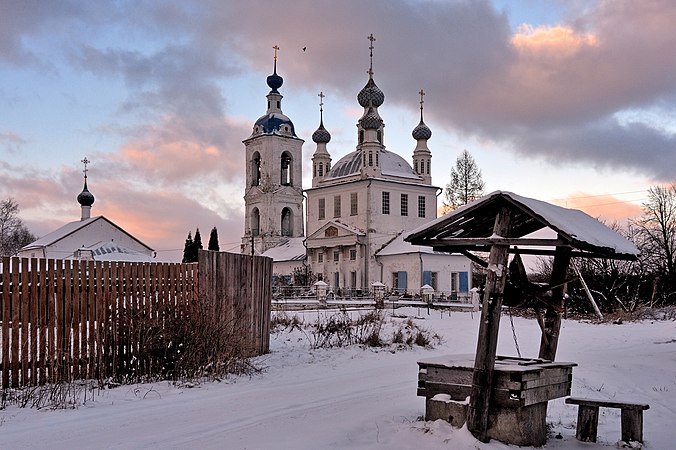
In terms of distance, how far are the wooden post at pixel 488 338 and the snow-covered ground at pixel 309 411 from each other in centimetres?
25

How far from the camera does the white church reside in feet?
169

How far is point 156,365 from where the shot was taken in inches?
488

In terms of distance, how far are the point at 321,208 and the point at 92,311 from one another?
4599 cm

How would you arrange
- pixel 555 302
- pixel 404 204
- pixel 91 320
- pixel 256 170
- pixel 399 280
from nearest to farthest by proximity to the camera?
pixel 555 302
pixel 91 320
pixel 399 280
pixel 404 204
pixel 256 170

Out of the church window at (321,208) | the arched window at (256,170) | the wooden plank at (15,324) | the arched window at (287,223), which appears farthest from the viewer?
the arched window at (287,223)

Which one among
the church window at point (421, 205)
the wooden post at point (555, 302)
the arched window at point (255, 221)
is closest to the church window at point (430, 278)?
the church window at point (421, 205)

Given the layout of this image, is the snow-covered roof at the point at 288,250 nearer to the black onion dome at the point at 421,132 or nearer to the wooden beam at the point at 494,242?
the black onion dome at the point at 421,132

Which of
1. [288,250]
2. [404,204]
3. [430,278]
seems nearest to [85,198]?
[288,250]

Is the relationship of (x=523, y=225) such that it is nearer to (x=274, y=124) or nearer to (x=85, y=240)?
(x=85, y=240)

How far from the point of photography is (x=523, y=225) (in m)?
11.1

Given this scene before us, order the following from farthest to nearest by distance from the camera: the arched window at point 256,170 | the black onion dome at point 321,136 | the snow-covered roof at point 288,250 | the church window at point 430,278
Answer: the arched window at point 256,170
the black onion dome at point 321,136
the snow-covered roof at point 288,250
the church window at point 430,278

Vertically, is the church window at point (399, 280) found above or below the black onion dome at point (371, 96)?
below

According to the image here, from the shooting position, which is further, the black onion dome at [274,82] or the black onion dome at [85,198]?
the black onion dome at [274,82]

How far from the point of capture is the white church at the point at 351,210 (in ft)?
169
